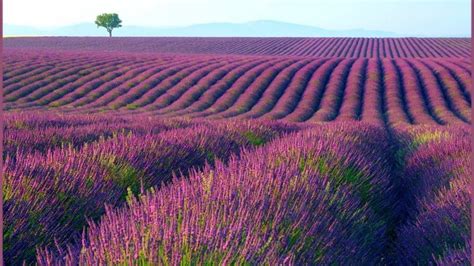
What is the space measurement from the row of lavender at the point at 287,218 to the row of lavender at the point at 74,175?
275mm

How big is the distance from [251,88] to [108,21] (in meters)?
65.1

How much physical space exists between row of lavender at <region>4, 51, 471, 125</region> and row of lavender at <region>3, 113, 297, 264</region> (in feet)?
46.5

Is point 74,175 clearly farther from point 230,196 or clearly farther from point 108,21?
point 108,21

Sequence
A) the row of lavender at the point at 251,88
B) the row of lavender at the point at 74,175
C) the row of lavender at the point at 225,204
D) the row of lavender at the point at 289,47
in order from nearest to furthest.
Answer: the row of lavender at the point at 225,204 < the row of lavender at the point at 74,175 < the row of lavender at the point at 251,88 < the row of lavender at the point at 289,47

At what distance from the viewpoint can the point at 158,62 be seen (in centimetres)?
3775

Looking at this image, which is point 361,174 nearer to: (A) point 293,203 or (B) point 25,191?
(A) point 293,203

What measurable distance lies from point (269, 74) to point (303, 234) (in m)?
29.4

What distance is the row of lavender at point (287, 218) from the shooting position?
7.97ft

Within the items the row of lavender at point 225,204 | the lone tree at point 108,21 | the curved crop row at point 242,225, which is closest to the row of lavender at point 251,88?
the row of lavender at point 225,204

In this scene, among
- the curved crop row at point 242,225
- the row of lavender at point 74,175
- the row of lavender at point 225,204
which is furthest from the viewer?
the row of lavender at point 74,175

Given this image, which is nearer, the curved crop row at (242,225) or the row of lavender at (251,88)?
the curved crop row at (242,225)

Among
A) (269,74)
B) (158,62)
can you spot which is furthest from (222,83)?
(158,62)

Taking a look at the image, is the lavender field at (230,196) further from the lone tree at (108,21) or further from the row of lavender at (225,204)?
the lone tree at (108,21)

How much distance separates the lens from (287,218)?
326 cm
